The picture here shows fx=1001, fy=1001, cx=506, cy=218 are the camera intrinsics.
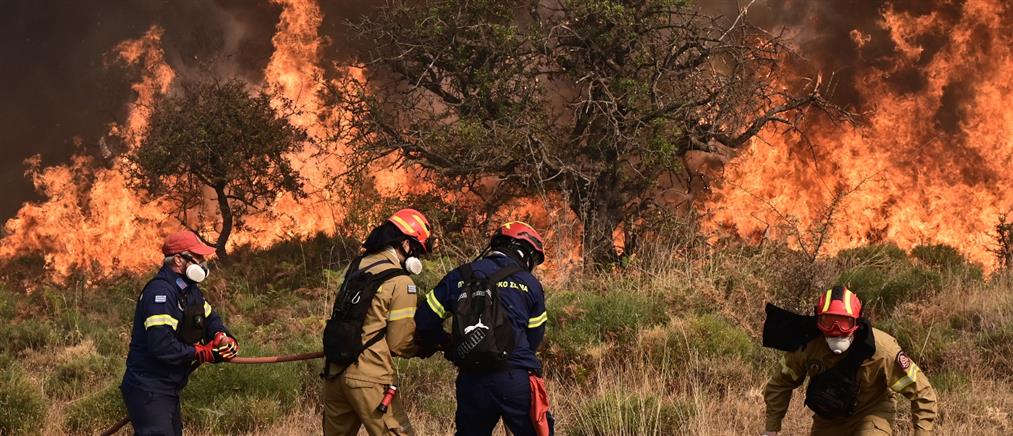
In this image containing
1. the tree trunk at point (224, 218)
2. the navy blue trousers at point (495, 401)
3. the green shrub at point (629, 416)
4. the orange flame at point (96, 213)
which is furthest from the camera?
the orange flame at point (96, 213)

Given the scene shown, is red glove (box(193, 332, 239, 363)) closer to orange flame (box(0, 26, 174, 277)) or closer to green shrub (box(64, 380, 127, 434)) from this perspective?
green shrub (box(64, 380, 127, 434))

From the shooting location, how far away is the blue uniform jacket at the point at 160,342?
19.1 ft

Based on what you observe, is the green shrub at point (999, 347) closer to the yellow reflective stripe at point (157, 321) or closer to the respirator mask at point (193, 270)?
the respirator mask at point (193, 270)

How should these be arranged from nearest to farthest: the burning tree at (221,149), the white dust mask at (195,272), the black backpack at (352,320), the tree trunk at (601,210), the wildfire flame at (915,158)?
the black backpack at (352,320) < the white dust mask at (195,272) < the tree trunk at (601,210) < the wildfire flame at (915,158) < the burning tree at (221,149)

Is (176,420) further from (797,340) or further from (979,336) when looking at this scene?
(979,336)

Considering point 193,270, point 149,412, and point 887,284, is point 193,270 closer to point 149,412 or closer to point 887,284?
point 149,412

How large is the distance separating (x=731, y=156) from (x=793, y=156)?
1.33 meters

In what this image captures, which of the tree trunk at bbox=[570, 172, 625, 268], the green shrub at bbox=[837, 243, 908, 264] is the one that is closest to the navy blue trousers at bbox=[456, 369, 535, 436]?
the green shrub at bbox=[837, 243, 908, 264]

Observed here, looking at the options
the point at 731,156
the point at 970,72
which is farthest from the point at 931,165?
the point at 731,156

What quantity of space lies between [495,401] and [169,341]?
1.94 metres

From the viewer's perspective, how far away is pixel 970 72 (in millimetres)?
20016

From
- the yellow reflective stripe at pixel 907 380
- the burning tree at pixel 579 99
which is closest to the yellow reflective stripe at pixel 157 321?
the yellow reflective stripe at pixel 907 380

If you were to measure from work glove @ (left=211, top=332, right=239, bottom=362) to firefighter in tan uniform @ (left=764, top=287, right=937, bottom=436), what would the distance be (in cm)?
Answer: 323

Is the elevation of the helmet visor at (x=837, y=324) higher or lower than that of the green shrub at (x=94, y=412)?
higher
